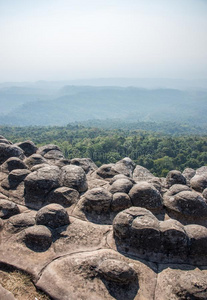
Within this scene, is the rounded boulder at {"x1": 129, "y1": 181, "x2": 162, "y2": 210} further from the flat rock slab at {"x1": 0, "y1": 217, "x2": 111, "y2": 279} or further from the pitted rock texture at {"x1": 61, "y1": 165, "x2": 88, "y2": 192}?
the pitted rock texture at {"x1": 61, "y1": 165, "x2": 88, "y2": 192}

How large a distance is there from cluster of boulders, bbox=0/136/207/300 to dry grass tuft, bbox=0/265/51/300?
16 cm

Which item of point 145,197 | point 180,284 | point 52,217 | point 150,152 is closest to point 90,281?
point 180,284

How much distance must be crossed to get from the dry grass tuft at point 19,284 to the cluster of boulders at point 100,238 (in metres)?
0.16

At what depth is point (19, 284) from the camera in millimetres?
5652

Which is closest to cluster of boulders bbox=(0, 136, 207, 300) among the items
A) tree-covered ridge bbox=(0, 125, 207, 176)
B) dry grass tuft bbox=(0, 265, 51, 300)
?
dry grass tuft bbox=(0, 265, 51, 300)

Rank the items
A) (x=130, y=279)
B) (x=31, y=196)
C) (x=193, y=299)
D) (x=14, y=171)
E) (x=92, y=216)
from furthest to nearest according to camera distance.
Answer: (x=14, y=171), (x=31, y=196), (x=92, y=216), (x=130, y=279), (x=193, y=299)

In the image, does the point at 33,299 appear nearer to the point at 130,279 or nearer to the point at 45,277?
the point at 45,277

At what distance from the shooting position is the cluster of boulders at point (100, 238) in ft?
18.4

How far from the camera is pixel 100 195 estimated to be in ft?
28.0

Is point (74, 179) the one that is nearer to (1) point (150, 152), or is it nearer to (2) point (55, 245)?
(2) point (55, 245)

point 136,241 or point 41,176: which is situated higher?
point 41,176

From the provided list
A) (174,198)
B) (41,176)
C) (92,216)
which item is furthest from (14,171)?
(174,198)

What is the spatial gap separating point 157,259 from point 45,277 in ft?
10.6

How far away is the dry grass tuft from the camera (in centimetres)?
539
